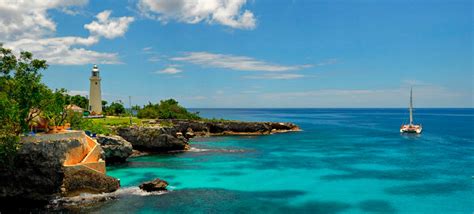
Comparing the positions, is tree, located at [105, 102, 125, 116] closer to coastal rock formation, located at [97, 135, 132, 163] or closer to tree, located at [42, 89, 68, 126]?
coastal rock formation, located at [97, 135, 132, 163]

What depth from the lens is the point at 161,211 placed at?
82.1ft

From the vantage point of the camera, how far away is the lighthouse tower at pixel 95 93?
67625mm

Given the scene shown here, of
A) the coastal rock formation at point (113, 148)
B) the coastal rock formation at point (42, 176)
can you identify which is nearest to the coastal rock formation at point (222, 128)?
the coastal rock formation at point (113, 148)

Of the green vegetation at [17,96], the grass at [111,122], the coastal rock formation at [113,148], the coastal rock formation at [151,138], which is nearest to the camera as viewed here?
the green vegetation at [17,96]

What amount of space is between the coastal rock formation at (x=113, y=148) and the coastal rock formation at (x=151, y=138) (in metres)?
8.11

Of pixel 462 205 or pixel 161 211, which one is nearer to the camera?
pixel 161 211

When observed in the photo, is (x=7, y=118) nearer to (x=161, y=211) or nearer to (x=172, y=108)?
(x=161, y=211)

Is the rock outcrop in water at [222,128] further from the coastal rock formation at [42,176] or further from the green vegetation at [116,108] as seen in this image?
the coastal rock formation at [42,176]

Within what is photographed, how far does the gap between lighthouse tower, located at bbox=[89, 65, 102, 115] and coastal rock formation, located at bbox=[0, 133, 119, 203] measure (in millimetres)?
41117

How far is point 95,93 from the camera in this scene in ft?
226

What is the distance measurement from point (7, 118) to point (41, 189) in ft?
18.5

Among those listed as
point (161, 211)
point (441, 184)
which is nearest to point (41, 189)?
point (161, 211)

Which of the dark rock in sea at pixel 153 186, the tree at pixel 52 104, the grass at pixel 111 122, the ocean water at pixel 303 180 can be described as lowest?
the ocean water at pixel 303 180

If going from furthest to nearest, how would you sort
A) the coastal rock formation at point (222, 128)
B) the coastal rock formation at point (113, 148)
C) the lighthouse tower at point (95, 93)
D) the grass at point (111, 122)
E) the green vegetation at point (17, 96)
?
the coastal rock formation at point (222, 128) → the lighthouse tower at point (95, 93) → the grass at point (111, 122) → the coastal rock formation at point (113, 148) → the green vegetation at point (17, 96)
